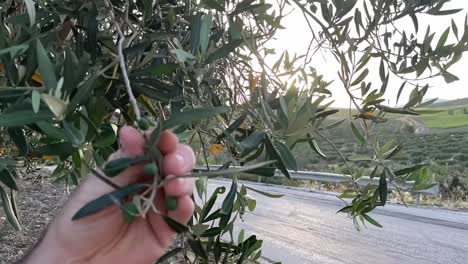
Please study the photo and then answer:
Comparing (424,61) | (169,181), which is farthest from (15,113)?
(424,61)

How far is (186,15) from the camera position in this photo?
151cm

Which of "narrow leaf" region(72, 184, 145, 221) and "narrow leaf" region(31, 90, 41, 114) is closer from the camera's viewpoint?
"narrow leaf" region(72, 184, 145, 221)

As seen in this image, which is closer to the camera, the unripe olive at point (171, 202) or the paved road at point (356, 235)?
the unripe olive at point (171, 202)

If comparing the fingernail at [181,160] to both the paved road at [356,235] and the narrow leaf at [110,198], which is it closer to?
the narrow leaf at [110,198]

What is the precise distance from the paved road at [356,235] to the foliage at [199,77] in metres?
4.12

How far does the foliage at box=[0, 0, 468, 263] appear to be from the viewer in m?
0.86

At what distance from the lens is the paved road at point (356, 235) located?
6.04m

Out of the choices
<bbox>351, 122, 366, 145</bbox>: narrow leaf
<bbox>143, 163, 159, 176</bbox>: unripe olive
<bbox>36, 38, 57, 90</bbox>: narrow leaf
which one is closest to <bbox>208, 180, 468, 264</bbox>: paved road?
<bbox>351, 122, 366, 145</bbox>: narrow leaf

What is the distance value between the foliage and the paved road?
13.5 ft

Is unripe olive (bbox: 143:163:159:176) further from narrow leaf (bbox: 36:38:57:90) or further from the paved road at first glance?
the paved road

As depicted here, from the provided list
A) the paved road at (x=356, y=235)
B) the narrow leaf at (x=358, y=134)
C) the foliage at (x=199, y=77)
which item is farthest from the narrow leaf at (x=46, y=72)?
the paved road at (x=356, y=235)

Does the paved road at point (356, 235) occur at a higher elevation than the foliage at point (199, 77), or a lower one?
lower

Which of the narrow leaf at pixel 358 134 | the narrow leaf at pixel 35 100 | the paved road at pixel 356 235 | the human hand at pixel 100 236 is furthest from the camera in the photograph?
the paved road at pixel 356 235

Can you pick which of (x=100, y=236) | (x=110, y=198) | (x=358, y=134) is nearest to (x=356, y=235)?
(x=358, y=134)
